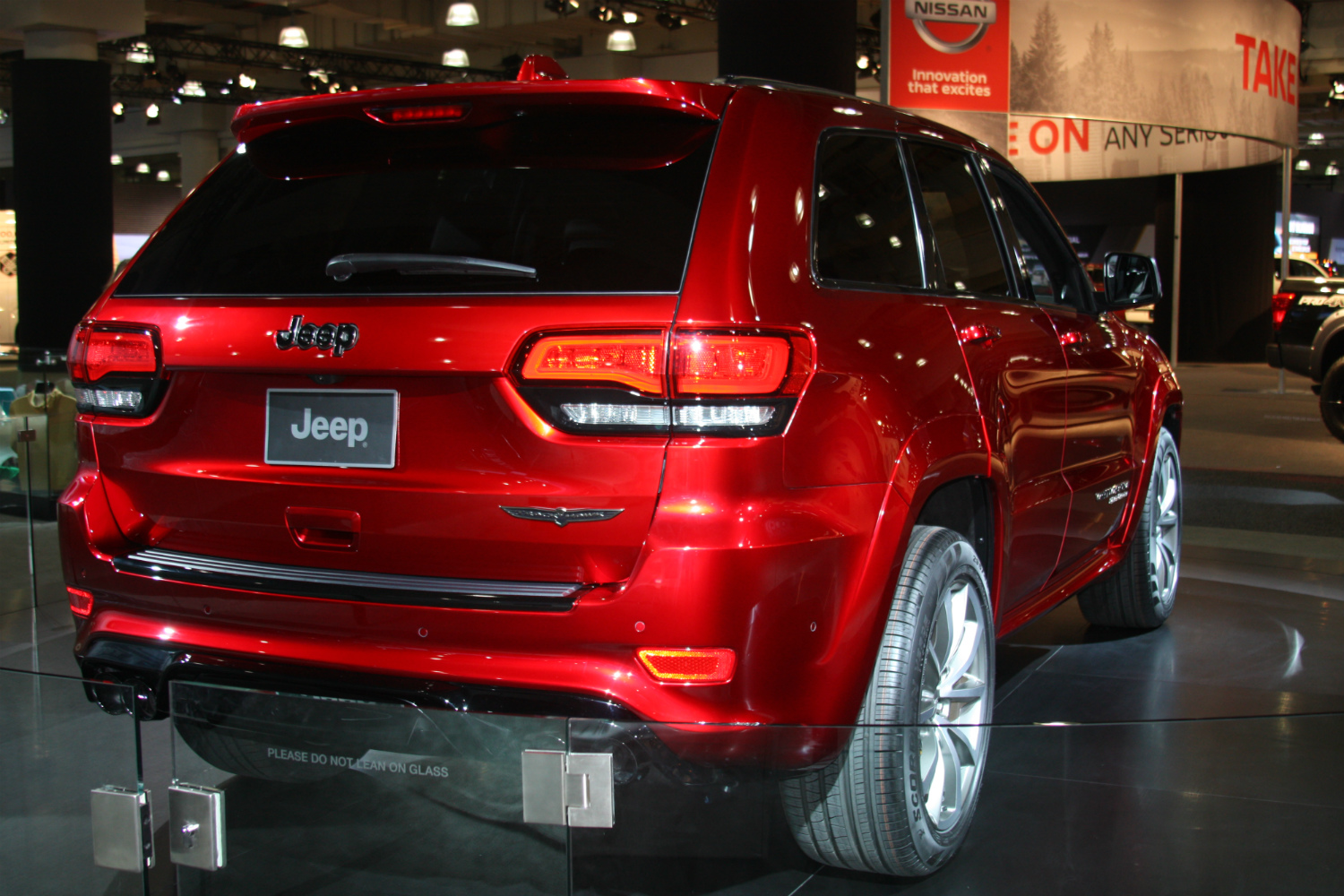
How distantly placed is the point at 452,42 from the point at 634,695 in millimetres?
23248

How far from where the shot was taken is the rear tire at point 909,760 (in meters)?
2.19

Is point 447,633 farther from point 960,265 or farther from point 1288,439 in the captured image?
point 1288,439

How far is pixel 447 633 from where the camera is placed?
204 cm

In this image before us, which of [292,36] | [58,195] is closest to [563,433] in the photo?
[58,195]

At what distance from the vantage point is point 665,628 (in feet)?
6.38

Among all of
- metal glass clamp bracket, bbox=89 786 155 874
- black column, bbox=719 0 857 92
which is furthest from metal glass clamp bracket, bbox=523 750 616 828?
black column, bbox=719 0 857 92

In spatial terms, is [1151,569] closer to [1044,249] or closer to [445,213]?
[1044,249]

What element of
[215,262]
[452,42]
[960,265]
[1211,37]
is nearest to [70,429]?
[215,262]

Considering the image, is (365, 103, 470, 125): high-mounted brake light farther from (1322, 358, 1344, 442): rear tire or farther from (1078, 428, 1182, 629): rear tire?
(1322, 358, 1344, 442): rear tire

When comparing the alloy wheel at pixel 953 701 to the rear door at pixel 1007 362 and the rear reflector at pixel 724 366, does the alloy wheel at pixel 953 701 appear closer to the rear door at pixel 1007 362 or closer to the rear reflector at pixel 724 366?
the rear door at pixel 1007 362

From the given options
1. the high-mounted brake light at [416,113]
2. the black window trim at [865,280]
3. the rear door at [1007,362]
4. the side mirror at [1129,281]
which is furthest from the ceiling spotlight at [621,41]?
the high-mounted brake light at [416,113]

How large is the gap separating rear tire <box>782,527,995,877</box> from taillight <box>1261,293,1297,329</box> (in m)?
10.0

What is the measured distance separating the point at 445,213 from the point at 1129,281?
239 cm

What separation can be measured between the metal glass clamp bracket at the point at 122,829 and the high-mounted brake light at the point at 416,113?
1180 mm
